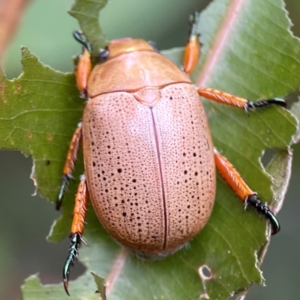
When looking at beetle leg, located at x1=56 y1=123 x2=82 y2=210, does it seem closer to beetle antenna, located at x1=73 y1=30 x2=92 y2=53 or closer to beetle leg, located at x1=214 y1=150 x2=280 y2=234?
beetle antenna, located at x1=73 y1=30 x2=92 y2=53

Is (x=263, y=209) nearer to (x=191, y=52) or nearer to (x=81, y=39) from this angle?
(x=191, y=52)

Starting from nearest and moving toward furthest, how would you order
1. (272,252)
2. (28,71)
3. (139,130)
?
(139,130) → (28,71) → (272,252)

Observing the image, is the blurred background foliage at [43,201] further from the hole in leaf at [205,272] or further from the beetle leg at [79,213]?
the hole in leaf at [205,272]

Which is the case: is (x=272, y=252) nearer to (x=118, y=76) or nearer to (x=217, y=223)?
(x=217, y=223)

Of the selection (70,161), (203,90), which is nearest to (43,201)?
(70,161)

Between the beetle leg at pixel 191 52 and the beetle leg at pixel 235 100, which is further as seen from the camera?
the beetle leg at pixel 191 52

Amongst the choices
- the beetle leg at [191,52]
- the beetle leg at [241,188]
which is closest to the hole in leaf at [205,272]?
the beetle leg at [241,188]

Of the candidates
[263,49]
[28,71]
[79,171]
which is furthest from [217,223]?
[28,71]
